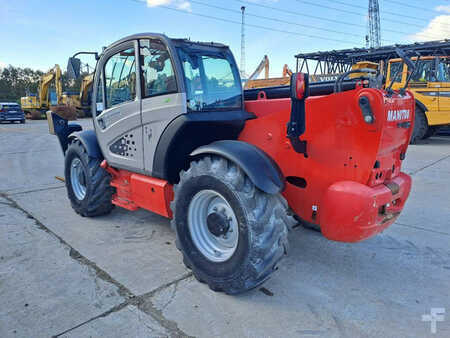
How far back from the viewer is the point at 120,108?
12.6 feet

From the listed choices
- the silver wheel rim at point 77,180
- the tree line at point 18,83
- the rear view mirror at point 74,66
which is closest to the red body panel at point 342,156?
the rear view mirror at point 74,66

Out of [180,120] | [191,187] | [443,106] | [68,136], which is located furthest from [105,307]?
[443,106]

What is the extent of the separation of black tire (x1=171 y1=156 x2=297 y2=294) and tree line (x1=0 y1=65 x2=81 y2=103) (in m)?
46.2

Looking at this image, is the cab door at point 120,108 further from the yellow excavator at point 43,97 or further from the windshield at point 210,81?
the yellow excavator at point 43,97

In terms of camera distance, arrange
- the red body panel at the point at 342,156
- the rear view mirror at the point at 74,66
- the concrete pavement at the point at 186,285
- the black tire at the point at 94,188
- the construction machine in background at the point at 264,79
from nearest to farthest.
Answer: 1. the concrete pavement at the point at 186,285
2. the red body panel at the point at 342,156
3. the rear view mirror at the point at 74,66
4. the black tire at the point at 94,188
5. the construction machine in background at the point at 264,79

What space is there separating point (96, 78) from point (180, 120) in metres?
1.87

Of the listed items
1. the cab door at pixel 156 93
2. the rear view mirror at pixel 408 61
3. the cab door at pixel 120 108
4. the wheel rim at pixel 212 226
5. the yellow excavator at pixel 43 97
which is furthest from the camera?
the yellow excavator at pixel 43 97

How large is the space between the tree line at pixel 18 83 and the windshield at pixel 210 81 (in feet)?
148

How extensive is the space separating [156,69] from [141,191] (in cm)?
130

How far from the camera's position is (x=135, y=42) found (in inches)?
140

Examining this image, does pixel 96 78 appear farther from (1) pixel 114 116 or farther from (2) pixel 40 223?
(2) pixel 40 223

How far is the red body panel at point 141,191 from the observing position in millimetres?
3438

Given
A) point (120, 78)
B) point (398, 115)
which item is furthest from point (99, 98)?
point (398, 115)

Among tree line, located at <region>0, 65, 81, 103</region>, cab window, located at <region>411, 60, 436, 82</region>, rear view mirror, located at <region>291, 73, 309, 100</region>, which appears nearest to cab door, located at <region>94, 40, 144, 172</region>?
rear view mirror, located at <region>291, 73, 309, 100</region>
